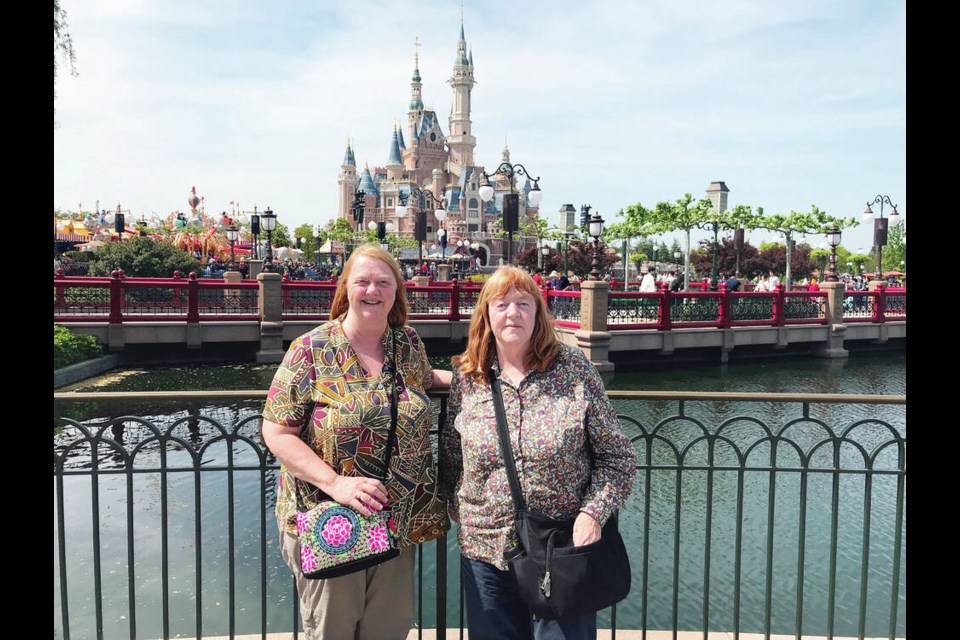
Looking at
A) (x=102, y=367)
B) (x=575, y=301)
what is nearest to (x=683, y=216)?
(x=575, y=301)

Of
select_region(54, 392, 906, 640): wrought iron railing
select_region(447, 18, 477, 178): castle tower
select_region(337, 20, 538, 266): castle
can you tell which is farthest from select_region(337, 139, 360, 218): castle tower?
select_region(54, 392, 906, 640): wrought iron railing

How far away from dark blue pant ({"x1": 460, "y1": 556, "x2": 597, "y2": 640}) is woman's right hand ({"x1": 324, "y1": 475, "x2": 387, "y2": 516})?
407 millimetres

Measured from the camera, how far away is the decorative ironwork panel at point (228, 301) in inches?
722

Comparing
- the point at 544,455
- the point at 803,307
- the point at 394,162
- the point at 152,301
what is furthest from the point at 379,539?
the point at 394,162

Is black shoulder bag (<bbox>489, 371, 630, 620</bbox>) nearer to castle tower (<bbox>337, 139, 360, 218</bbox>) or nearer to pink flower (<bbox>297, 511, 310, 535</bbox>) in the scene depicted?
pink flower (<bbox>297, 511, 310, 535</bbox>)

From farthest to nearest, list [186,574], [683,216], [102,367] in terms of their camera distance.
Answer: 1. [683,216]
2. [102,367]
3. [186,574]

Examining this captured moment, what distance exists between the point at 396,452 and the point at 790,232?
43988 mm

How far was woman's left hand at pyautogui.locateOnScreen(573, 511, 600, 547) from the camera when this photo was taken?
234cm

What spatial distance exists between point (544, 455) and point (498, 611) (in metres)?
0.63

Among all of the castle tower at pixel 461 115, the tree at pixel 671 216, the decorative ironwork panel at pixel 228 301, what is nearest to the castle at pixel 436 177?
the castle tower at pixel 461 115

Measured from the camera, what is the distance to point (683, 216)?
41.3 metres

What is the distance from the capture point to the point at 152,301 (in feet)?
58.1

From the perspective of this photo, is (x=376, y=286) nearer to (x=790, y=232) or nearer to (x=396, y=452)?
(x=396, y=452)

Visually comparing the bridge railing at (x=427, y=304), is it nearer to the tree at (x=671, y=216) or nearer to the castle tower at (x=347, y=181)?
the tree at (x=671, y=216)
